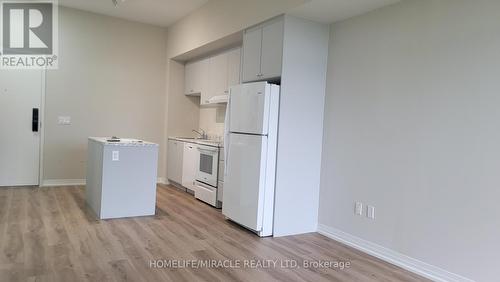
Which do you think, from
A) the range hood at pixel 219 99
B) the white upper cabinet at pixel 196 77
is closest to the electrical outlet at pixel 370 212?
the range hood at pixel 219 99

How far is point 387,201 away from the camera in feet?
11.1

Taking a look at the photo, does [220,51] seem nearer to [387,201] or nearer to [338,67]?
[338,67]

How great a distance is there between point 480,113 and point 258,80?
7.46 ft

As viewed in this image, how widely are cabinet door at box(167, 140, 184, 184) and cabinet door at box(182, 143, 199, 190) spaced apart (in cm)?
19

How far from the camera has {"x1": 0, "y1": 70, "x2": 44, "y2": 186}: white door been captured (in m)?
5.73

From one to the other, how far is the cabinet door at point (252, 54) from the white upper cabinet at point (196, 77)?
1.71 metres

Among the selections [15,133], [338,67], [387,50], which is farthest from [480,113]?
[15,133]

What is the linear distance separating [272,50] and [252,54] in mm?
394

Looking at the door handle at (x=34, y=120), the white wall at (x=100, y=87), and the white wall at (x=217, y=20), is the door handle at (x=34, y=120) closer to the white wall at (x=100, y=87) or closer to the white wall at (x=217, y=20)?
the white wall at (x=100, y=87)

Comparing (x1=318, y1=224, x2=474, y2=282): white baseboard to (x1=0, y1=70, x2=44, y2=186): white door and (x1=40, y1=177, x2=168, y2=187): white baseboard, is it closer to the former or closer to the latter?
(x1=40, y1=177, x2=168, y2=187): white baseboard

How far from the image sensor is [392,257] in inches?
130

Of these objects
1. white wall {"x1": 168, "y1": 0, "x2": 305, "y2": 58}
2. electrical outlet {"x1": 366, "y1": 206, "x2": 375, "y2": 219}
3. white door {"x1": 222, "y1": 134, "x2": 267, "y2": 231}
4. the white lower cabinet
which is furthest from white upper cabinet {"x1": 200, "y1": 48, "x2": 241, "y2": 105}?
electrical outlet {"x1": 366, "y1": 206, "x2": 375, "y2": 219}

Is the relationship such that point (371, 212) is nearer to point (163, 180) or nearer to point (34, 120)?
point (163, 180)

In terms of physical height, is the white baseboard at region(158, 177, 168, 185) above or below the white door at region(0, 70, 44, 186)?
below
